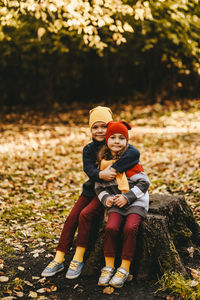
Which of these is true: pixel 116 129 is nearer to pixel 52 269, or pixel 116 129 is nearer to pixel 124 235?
pixel 124 235

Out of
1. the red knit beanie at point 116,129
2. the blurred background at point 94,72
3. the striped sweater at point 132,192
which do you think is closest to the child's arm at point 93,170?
the striped sweater at point 132,192

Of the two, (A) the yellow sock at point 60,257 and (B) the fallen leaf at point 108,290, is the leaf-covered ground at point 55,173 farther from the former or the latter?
(A) the yellow sock at point 60,257

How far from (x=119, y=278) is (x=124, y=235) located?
0.42m

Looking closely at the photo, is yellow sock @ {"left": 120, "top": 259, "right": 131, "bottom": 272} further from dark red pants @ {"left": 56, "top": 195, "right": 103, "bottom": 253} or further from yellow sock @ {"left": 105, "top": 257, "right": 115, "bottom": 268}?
dark red pants @ {"left": 56, "top": 195, "right": 103, "bottom": 253}

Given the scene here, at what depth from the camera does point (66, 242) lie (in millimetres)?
3834

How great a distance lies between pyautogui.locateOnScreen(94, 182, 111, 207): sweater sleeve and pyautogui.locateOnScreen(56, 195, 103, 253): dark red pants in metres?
→ 0.14

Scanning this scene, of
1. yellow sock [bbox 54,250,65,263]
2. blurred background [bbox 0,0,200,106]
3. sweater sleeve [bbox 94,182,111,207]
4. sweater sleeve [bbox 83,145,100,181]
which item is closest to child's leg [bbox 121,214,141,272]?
sweater sleeve [bbox 94,182,111,207]

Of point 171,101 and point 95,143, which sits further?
point 171,101

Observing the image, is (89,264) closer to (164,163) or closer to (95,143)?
(95,143)

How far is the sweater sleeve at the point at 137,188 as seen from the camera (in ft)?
11.7

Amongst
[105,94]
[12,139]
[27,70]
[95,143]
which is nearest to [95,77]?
[105,94]

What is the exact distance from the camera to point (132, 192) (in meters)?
3.59

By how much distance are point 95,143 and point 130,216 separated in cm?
97

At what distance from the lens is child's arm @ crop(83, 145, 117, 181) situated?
3678mm
